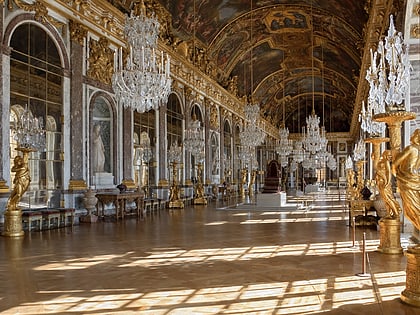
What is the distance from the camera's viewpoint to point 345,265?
6281 mm

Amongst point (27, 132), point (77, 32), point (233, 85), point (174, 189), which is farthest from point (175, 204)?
point (233, 85)

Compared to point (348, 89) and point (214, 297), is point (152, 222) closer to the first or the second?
point (214, 297)

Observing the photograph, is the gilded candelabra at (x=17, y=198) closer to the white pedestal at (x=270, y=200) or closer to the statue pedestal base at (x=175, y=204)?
the statue pedestal base at (x=175, y=204)

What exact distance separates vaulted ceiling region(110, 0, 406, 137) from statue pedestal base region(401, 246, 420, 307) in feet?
40.3

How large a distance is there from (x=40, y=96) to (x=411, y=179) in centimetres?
919

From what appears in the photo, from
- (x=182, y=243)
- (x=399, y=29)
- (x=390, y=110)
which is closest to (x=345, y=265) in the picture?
(x=390, y=110)

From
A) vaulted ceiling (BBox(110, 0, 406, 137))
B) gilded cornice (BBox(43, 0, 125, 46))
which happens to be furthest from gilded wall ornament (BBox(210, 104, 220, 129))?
gilded cornice (BBox(43, 0, 125, 46))

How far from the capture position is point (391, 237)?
730 cm

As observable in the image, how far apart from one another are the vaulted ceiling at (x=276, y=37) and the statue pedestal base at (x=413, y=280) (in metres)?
12.3

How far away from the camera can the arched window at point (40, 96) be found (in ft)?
34.3

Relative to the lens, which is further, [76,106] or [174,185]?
[174,185]

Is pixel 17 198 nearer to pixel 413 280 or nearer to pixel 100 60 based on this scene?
pixel 100 60

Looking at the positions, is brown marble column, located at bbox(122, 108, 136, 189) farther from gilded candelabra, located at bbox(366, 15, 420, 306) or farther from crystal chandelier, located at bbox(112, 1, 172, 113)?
gilded candelabra, located at bbox(366, 15, 420, 306)

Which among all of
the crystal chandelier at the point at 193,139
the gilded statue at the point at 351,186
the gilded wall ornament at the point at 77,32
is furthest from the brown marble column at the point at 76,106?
the gilded statue at the point at 351,186
